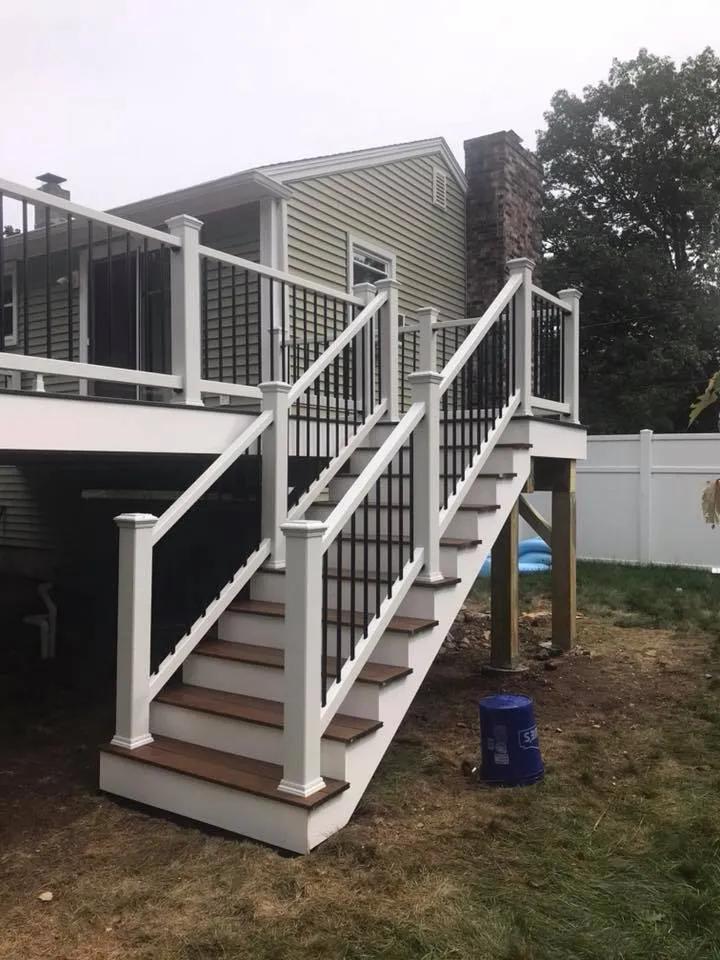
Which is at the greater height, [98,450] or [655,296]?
[655,296]

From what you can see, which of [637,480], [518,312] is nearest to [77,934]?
[518,312]

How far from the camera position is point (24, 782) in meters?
4.04

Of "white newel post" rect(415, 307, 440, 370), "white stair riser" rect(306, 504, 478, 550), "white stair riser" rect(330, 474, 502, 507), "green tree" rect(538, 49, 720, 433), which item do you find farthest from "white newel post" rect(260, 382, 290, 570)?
"green tree" rect(538, 49, 720, 433)

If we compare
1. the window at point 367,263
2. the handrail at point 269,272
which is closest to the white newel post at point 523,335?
the handrail at point 269,272

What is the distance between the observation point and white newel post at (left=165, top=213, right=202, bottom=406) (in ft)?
14.7

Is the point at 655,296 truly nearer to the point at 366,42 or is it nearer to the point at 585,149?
the point at 585,149

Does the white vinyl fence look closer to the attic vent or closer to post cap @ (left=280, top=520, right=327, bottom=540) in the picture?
the attic vent

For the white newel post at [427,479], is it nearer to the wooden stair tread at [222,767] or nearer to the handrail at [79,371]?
the wooden stair tread at [222,767]

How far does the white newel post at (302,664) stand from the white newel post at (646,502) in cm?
940

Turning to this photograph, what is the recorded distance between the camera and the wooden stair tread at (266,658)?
3.71 meters

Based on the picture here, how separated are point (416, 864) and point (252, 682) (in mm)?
1322

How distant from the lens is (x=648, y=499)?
38.1 ft

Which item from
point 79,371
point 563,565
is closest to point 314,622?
point 79,371

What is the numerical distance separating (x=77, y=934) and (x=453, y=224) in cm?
1064
